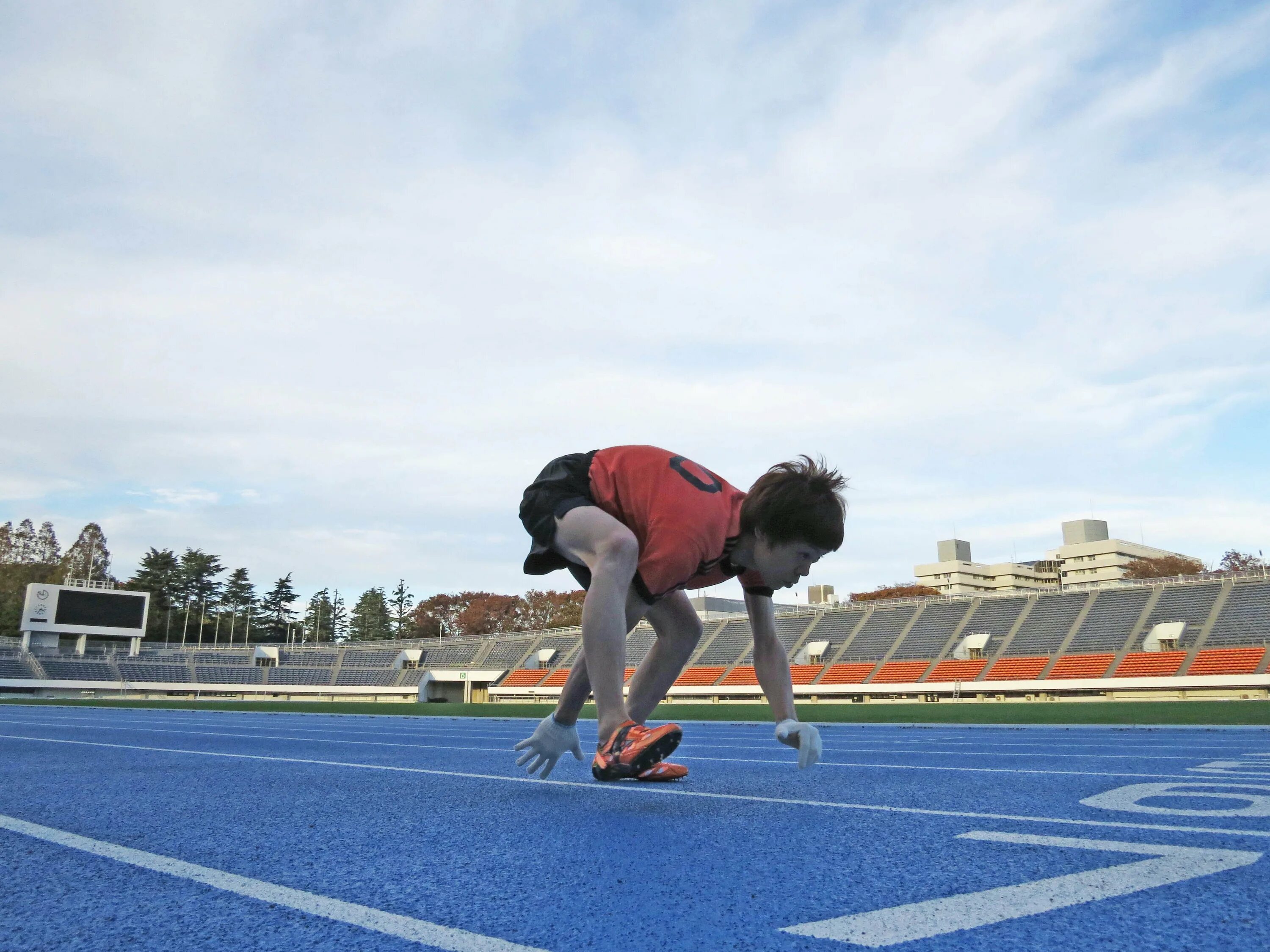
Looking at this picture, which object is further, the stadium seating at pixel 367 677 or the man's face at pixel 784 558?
the stadium seating at pixel 367 677

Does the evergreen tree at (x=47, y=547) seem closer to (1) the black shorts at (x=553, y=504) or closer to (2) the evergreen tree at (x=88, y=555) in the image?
(2) the evergreen tree at (x=88, y=555)

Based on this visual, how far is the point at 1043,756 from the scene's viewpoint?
580 cm

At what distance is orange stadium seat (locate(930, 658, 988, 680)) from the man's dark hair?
129 feet

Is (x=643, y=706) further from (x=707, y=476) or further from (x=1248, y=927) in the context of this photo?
(x=1248, y=927)

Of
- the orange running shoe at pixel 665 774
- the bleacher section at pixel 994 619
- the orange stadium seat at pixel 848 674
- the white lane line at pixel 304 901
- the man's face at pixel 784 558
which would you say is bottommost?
the orange stadium seat at pixel 848 674

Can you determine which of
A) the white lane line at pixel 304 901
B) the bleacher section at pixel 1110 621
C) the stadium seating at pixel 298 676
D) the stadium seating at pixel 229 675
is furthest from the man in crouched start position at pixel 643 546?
the stadium seating at pixel 229 675

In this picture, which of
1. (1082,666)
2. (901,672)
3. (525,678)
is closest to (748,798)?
(1082,666)

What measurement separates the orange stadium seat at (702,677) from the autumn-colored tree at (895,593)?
3741cm

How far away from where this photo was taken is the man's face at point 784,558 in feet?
10.8

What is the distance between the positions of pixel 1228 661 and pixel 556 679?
32.0 meters

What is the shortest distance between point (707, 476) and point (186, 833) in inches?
79.1

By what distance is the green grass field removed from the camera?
1341 cm

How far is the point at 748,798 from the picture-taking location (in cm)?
322

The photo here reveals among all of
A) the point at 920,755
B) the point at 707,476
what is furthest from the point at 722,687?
the point at 707,476
